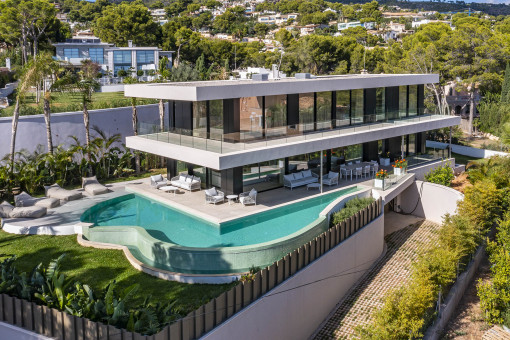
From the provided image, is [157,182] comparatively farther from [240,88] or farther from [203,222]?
[240,88]

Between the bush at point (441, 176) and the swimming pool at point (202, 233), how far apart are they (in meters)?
6.59

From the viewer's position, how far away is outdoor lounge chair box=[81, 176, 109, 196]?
21.3 meters

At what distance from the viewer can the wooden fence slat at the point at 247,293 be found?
12.2m

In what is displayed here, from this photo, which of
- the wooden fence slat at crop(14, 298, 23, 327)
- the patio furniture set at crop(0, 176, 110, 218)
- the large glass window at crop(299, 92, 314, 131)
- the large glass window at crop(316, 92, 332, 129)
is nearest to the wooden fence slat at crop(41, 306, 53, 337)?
the wooden fence slat at crop(14, 298, 23, 327)

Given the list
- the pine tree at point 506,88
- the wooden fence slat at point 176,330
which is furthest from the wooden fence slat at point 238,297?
the pine tree at point 506,88

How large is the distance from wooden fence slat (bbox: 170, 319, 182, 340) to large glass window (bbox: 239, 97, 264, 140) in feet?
37.3

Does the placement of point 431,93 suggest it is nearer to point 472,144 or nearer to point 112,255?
point 472,144

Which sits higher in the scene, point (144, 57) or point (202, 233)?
point (144, 57)

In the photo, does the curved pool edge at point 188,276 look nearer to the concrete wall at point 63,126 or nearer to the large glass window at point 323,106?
the large glass window at point 323,106

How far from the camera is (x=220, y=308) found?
11297 mm

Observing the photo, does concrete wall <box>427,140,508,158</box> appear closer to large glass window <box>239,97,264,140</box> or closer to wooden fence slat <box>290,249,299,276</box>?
large glass window <box>239,97,264,140</box>

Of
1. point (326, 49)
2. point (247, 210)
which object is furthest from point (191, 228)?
point (326, 49)

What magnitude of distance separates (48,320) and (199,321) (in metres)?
3.12

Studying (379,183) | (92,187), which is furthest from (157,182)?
(379,183)
